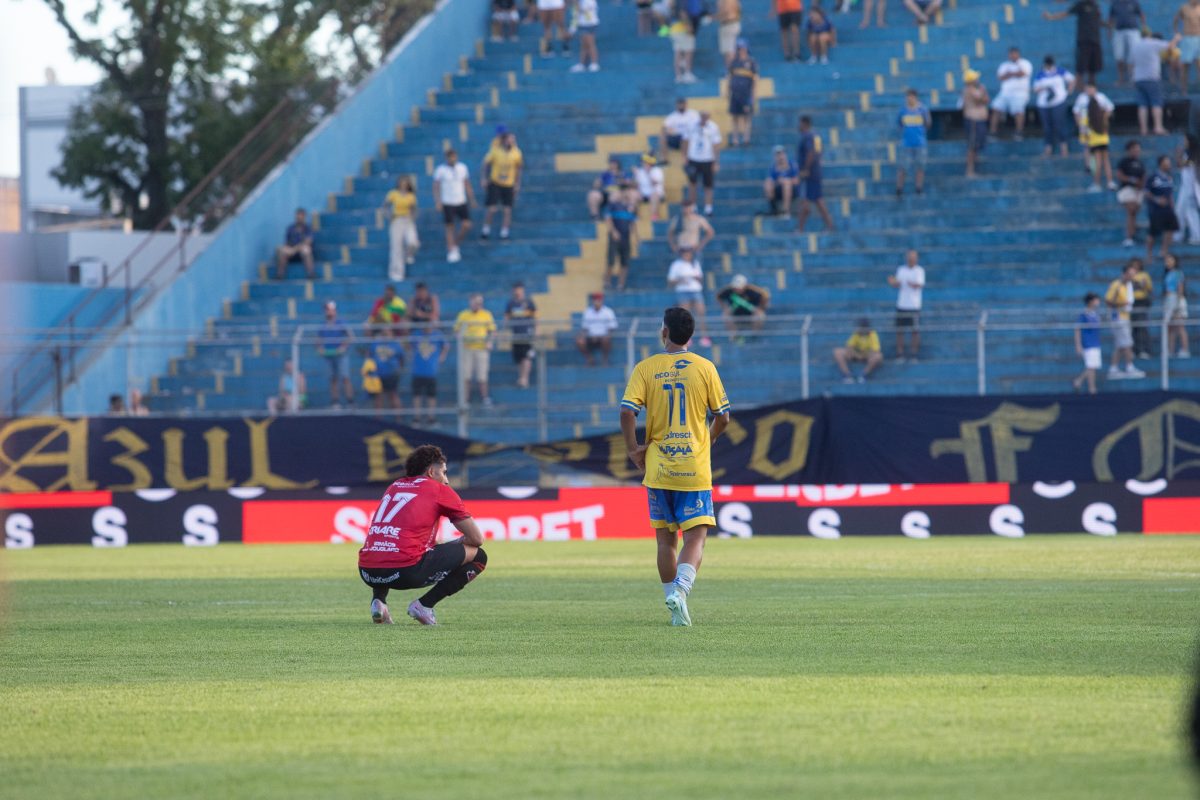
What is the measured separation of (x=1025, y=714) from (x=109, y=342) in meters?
28.0

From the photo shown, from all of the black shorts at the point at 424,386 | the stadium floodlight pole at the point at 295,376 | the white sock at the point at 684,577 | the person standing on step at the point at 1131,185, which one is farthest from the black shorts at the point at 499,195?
the white sock at the point at 684,577

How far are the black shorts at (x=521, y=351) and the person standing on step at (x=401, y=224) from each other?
6359mm

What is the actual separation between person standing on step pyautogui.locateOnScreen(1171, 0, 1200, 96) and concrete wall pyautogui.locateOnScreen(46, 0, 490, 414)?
54.5 feet

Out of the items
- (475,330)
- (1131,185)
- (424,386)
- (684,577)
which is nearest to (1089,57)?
(1131,185)

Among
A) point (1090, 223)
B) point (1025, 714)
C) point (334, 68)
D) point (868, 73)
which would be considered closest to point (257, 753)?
point (1025, 714)

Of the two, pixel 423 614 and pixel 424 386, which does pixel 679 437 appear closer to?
pixel 423 614

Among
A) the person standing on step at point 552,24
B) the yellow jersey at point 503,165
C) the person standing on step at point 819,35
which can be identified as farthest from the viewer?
the person standing on step at point 552,24

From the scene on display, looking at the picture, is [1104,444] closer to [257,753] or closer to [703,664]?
[703,664]

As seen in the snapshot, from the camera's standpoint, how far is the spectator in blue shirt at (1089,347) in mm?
29641

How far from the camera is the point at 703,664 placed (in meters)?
10.4

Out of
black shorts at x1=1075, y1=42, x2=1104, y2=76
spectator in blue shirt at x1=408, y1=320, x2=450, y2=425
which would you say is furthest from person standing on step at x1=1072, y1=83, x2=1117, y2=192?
spectator in blue shirt at x1=408, y1=320, x2=450, y2=425

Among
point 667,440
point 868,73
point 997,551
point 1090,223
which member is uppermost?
point 868,73

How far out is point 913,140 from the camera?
3634cm

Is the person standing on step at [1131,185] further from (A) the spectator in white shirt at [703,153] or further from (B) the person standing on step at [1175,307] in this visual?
(A) the spectator in white shirt at [703,153]
